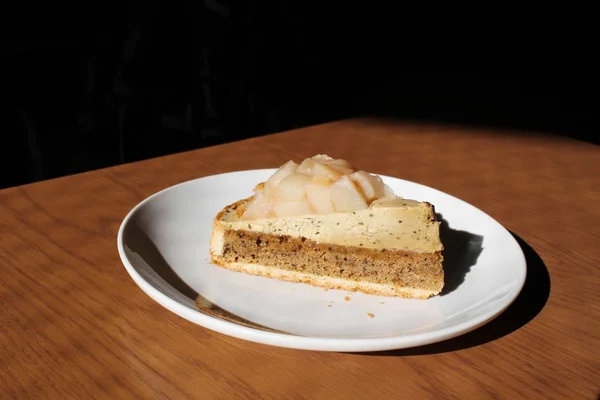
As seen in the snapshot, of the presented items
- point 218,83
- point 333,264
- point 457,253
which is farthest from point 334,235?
point 218,83

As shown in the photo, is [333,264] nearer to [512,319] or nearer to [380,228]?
[380,228]

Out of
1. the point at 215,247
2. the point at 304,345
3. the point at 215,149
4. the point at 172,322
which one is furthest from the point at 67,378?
the point at 215,149

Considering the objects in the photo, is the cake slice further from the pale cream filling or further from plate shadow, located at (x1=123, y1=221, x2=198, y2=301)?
plate shadow, located at (x1=123, y1=221, x2=198, y2=301)

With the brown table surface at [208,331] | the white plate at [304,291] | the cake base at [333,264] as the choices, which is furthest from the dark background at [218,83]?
the cake base at [333,264]

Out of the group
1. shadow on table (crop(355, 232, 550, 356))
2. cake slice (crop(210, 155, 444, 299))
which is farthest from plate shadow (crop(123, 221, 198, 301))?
shadow on table (crop(355, 232, 550, 356))

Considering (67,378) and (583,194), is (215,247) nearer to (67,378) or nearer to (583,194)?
(67,378)

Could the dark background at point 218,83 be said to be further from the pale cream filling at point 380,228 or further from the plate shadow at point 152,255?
the plate shadow at point 152,255
